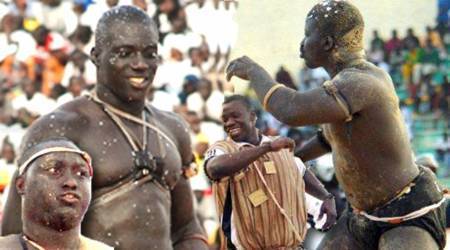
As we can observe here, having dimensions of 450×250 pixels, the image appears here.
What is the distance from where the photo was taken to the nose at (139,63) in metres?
5.10


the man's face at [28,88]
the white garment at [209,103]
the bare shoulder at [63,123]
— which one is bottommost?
the white garment at [209,103]

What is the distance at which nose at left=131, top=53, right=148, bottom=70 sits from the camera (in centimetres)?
510

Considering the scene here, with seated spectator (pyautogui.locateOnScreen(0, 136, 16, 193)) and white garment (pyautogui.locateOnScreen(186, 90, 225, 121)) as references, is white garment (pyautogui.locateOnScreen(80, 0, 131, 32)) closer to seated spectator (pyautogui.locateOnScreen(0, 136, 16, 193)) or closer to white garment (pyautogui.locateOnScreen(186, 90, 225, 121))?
seated spectator (pyautogui.locateOnScreen(0, 136, 16, 193))

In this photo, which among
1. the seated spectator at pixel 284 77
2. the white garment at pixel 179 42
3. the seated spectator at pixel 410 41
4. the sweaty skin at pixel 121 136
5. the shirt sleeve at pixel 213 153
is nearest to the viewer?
the sweaty skin at pixel 121 136

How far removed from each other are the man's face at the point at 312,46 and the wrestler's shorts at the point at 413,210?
75 centimetres

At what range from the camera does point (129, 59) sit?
513 centimetres

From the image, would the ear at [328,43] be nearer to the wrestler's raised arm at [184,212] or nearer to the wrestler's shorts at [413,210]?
the wrestler's shorts at [413,210]

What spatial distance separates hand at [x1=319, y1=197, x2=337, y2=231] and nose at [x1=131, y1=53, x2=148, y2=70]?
106 inches

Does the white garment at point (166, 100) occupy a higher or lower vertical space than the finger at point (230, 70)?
lower

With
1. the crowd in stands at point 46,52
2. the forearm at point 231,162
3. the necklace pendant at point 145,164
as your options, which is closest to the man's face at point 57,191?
the necklace pendant at point 145,164

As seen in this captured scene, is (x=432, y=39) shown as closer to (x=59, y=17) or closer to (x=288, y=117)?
(x=59, y=17)

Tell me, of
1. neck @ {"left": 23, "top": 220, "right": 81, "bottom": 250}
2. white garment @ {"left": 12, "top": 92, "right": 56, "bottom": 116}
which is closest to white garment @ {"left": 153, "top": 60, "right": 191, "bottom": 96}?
white garment @ {"left": 12, "top": 92, "right": 56, "bottom": 116}

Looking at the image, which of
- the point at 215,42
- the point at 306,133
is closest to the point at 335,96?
the point at 215,42

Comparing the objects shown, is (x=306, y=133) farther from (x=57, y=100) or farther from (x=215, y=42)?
(x=57, y=100)
